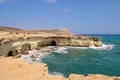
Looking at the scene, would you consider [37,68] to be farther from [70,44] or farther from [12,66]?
[70,44]

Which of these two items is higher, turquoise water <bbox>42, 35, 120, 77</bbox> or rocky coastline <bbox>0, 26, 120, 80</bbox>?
rocky coastline <bbox>0, 26, 120, 80</bbox>

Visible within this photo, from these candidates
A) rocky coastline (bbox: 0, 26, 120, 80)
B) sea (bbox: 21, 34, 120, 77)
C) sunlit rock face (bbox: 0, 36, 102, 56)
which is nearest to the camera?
rocky coastline (bbox: 0, 26, 120, 80)

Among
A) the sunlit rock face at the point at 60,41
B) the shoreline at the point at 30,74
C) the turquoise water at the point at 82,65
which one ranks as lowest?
the turquoise water at the point at 82,65

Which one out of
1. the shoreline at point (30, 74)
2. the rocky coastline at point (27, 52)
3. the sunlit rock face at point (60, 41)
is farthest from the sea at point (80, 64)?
the sunlit rock face at point (60, 41)

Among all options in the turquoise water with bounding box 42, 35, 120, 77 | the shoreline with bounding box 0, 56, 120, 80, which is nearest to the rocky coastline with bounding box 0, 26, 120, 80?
the shoreline with bounding box 0, 56, 120, 80

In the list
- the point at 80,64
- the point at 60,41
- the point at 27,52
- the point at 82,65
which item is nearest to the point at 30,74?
the point at 82,65

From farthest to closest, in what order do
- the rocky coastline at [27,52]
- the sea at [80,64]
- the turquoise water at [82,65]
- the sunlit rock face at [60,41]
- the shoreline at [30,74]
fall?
the sunlit rock face at [60,41], the turquoise water at [82,65], the sea at [80,64], the rocky coastline at [27,52], the shoreline at [30,74]

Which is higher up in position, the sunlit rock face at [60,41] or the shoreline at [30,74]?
the shoreline at [30,74]

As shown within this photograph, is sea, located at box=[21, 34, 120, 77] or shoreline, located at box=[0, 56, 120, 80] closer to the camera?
shoreline, located at box=[0, 56, 120, 80]

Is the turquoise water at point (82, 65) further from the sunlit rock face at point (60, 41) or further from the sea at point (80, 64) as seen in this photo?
the sunlit rock face at point (60, 41)

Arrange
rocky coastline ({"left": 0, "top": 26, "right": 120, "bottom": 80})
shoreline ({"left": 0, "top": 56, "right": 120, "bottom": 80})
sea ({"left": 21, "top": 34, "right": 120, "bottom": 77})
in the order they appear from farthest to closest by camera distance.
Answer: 1. sea ({"left": 21, "top": 34, "right": 120, "bottom": 77})
2. rocky coastline ({"left": 0, "top": 26, "right": 120, "bottom": 80})
3. shoreline ({"left": 0, "top": 56, "right": 120, "bottom": 80})

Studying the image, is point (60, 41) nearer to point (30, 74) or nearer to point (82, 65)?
point (82, 65)

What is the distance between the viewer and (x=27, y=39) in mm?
50344

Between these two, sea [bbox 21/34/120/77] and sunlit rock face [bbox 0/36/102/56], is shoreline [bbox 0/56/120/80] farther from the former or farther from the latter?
sunlit rock face [bbox 0/36/102/56]
